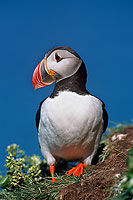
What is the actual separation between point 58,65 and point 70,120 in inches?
32.5

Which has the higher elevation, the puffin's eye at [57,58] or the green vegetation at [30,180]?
the puffin's eye at [57,58]

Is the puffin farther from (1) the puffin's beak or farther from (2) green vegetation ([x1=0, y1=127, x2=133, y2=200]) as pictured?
(2) green vegetation ([x1=0, y1=127, x2=133, y2=200])

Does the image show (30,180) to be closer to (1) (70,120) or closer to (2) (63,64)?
(1) (70,120)

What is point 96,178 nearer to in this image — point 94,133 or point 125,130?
point 94,133

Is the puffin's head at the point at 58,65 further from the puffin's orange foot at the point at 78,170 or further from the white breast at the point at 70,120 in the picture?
the puffin's orange foot at the point at 78,170

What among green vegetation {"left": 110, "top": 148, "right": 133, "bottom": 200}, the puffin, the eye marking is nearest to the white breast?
the puffin

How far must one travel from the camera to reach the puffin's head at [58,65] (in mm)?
4188

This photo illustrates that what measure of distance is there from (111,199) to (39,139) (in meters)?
1.98

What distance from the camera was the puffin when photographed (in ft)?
13.0

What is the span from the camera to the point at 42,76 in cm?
431

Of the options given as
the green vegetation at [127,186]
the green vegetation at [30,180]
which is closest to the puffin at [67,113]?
the green vegetation at [30,180]

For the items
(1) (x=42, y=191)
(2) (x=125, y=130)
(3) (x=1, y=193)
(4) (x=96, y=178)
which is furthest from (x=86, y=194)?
(2) (x=125, y=130)

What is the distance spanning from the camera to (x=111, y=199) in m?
2.80

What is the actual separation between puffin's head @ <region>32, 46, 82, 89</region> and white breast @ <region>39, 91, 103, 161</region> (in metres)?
0.32
